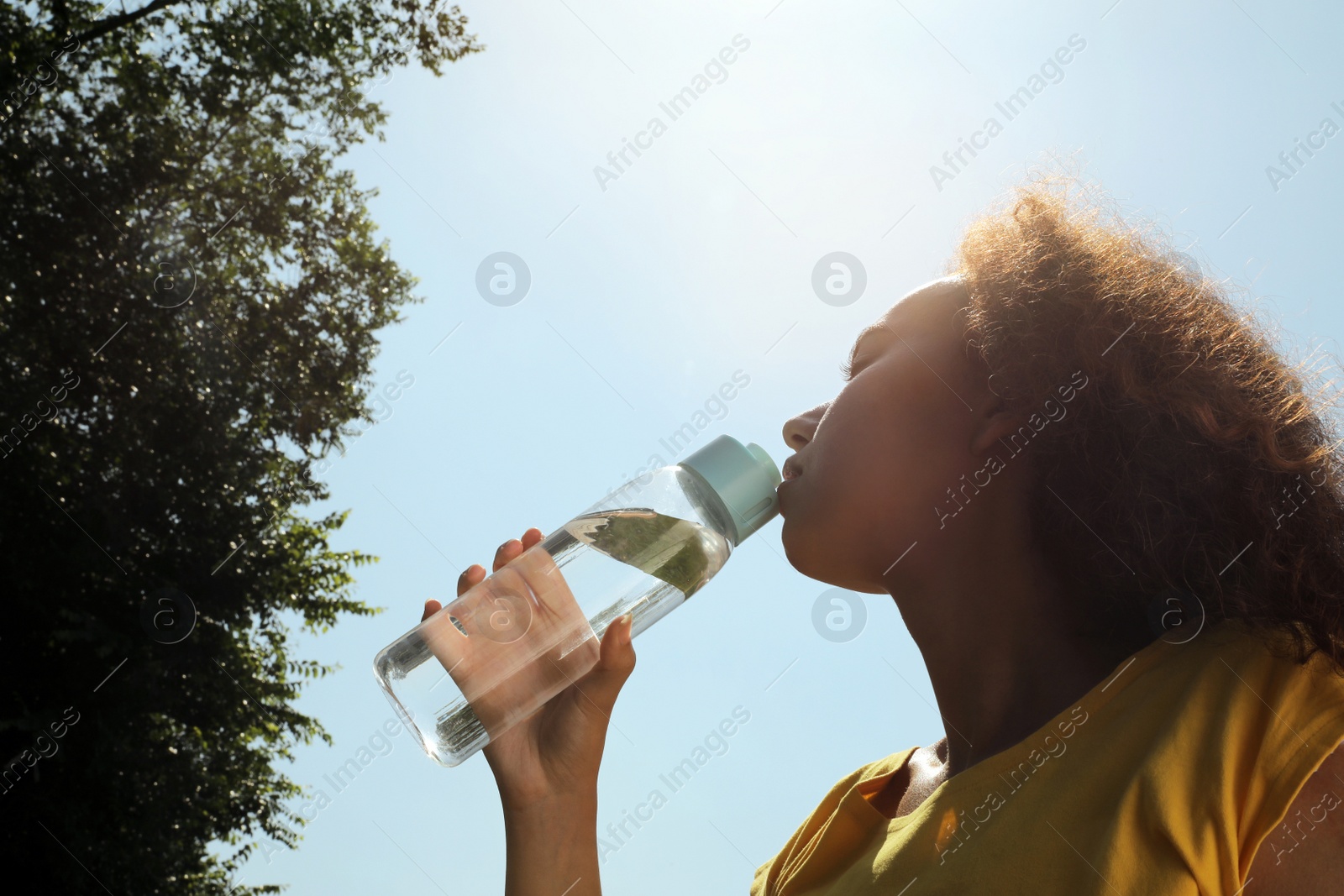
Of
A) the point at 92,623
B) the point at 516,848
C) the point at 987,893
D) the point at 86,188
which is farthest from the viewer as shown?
the point at 86,188

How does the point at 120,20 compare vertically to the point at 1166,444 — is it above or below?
above

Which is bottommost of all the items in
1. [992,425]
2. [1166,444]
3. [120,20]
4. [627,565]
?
[1166,444]

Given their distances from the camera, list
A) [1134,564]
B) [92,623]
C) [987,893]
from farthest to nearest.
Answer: [92,623] → [1134,564] → [987,893]

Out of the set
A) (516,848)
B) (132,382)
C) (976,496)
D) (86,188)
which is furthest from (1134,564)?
(86,188)

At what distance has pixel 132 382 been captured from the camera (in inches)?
258

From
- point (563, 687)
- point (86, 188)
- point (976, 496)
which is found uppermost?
point (86, 188)

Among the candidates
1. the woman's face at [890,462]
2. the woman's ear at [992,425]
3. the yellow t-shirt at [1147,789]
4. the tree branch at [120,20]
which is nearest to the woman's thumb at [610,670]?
the woman's face at [890,462]

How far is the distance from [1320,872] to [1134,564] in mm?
531

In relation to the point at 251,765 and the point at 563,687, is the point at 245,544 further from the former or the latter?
the point at 563,687

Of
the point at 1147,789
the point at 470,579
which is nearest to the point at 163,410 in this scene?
the point at 470,579

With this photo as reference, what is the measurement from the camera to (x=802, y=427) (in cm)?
185

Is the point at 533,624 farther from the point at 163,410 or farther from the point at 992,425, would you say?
the point at 163,410

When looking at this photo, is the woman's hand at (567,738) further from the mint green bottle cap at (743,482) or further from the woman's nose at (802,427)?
the woman's nose at (802,427)

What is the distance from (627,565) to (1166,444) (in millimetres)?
1161
